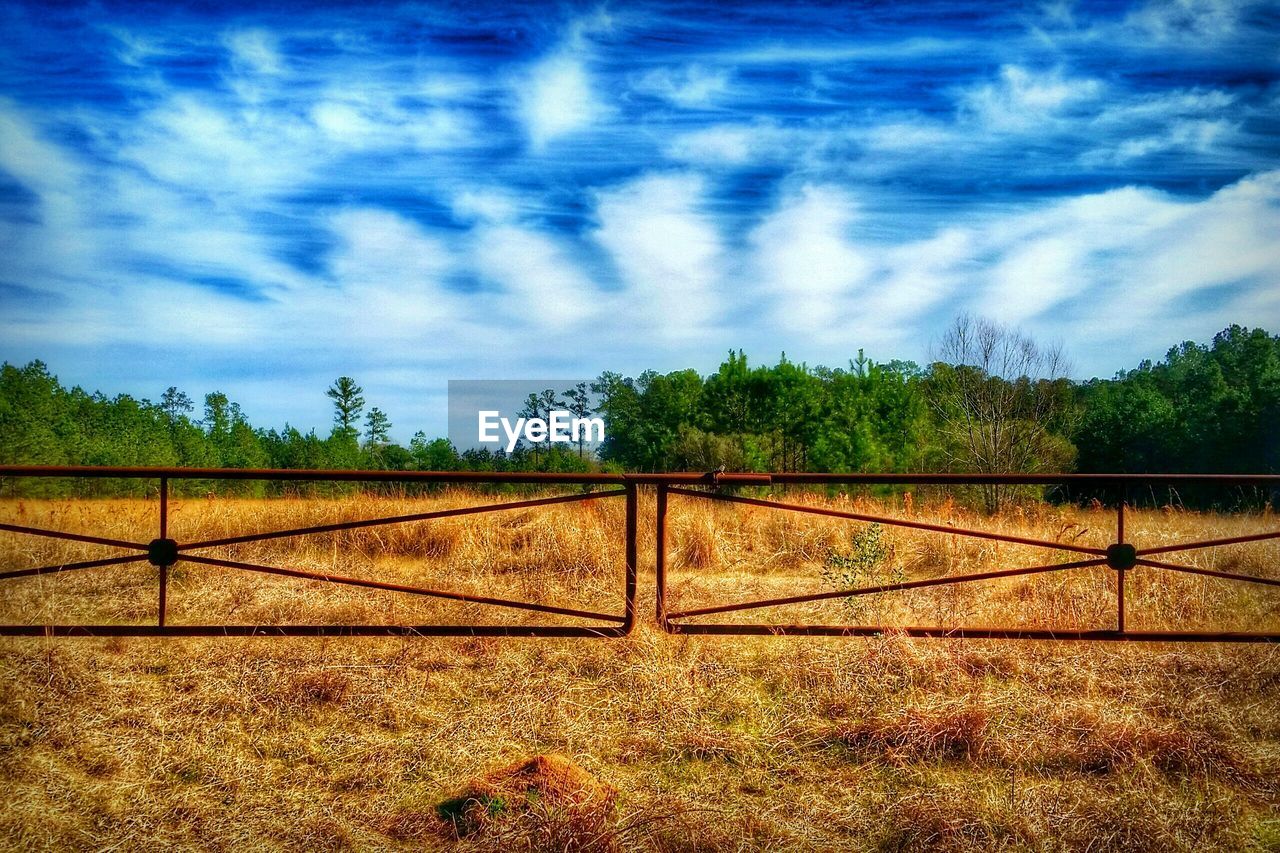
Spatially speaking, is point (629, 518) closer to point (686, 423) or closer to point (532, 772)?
point (532, 772)

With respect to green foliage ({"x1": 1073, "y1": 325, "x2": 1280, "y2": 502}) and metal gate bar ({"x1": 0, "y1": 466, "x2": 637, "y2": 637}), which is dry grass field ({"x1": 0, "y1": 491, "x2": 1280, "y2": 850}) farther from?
green foliage ({"x1": 1073, "y1": 325, "x2": 1280, "y2": 502})

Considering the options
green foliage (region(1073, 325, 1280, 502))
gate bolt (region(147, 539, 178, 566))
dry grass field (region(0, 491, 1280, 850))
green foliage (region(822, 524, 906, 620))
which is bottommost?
dry grass field (region(0, 491, 1280, 850))

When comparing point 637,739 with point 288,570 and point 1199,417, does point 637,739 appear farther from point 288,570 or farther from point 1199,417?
point 1199,417

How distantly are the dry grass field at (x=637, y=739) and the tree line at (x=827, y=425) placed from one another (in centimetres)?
2162

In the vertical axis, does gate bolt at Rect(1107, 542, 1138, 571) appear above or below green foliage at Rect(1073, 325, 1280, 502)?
below

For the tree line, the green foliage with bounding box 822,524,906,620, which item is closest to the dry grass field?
the green foliage with bounding box 822,524,906,620

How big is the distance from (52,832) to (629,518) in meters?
2.68

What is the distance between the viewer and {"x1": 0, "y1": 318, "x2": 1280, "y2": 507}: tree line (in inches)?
1082

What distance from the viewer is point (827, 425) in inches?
1491

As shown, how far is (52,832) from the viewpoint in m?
2.73

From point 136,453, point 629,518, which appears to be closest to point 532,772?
point 629,518

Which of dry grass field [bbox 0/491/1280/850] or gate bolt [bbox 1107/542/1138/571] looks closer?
dry grass field [bbox 0/491/1280/850]

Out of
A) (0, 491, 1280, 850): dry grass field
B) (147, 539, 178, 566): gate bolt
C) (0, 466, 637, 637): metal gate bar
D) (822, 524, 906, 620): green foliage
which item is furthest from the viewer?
(822, 524, 906, 620): green foliage

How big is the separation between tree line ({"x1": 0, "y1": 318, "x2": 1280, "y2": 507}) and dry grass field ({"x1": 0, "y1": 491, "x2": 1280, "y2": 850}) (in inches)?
851
